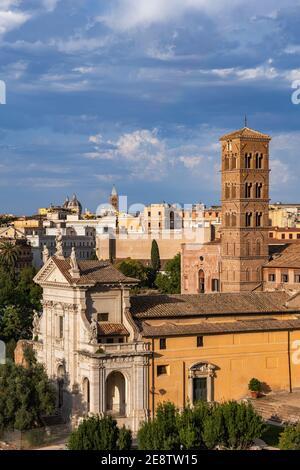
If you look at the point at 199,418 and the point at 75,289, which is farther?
the point at 75,289

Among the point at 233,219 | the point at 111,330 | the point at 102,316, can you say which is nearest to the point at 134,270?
the point at 233,219

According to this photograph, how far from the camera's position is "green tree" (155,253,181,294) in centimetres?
9850

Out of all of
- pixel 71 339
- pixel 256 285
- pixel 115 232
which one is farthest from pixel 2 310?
pixel 115 232

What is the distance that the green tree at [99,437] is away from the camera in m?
39.7

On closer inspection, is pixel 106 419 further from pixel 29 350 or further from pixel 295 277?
pixel 295 277

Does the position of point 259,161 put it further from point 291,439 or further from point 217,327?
point 291,439

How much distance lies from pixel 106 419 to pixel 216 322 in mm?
14051

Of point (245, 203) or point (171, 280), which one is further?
point (171, 280)

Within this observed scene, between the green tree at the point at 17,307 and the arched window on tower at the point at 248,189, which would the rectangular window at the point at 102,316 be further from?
the arched window on tower at the point at 248,189

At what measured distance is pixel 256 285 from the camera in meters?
72.4

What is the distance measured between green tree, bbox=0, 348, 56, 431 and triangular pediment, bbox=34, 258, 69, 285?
4.75m

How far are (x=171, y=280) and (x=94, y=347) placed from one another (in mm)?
52696

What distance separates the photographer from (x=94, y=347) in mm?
48969

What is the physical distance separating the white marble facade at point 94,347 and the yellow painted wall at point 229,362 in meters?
1.22
